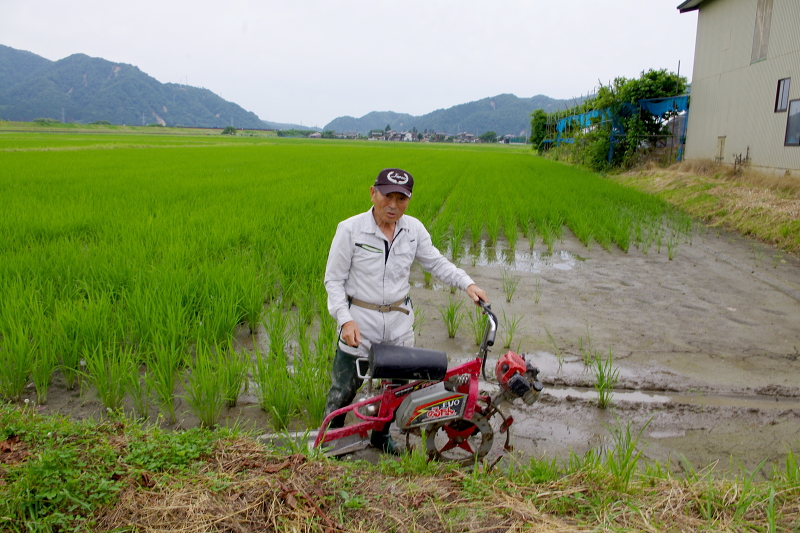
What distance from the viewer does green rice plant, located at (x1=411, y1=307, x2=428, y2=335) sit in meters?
3.36

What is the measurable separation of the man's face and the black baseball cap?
0.9 inches

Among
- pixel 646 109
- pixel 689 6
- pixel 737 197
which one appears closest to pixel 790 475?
pixel 737 197

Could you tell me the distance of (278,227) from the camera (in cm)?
578

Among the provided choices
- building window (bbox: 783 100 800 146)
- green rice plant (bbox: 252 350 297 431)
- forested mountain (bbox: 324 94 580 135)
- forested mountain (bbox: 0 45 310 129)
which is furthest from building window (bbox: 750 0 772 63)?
forested mountain (bbox: 0 45 310 129)

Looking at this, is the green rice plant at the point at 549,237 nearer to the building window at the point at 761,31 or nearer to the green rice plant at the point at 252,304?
the green rice plant at the point at 252,304

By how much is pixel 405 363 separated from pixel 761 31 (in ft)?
44.0

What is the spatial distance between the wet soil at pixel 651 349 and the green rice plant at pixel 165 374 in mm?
88

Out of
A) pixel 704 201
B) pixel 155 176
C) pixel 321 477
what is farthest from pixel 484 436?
pixel 155 176

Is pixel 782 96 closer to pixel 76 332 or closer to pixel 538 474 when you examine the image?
pixel 538 474

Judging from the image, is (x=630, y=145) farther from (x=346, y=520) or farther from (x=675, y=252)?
(x=346, y=520)

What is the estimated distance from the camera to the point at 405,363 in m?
1.71

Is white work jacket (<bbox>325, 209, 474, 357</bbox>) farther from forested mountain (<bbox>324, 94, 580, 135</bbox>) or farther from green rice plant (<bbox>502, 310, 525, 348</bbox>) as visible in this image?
forested mountain (<bbox>324, 94, 580, 135</bbox>)

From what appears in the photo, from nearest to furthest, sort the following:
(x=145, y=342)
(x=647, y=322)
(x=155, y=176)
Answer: (x=145, y=342)
(x=647, y=322)
(x=155, y=176)

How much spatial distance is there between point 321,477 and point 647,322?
9.59 feet
